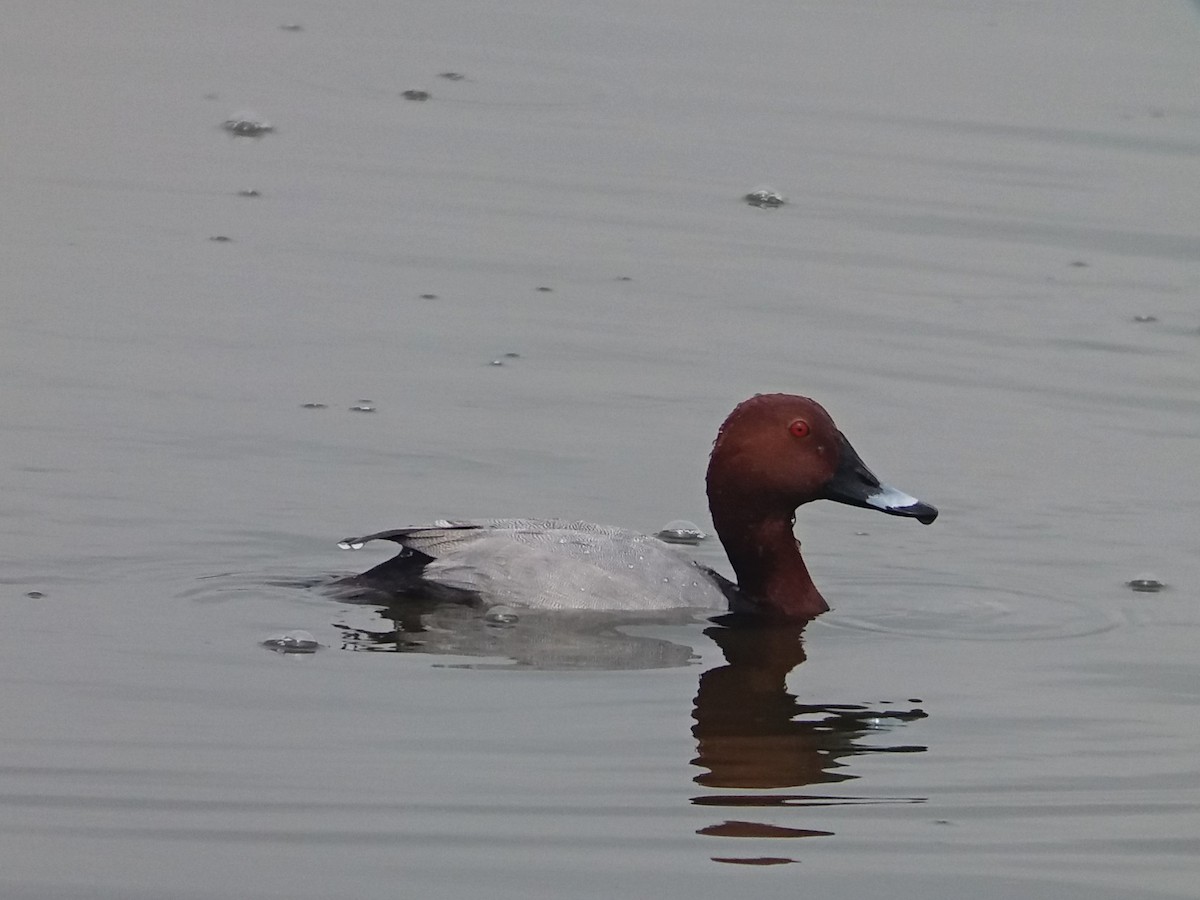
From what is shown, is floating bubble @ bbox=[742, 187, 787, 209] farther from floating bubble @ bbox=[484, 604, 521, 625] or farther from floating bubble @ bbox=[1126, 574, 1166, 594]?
floating bubble @ bbox=[484, 604, 521, 625]

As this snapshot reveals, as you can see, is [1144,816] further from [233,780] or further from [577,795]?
[233,780]

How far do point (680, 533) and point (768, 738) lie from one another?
209 centimetres

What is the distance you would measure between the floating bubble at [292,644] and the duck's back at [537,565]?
61cm

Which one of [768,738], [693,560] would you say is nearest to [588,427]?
[693,560]

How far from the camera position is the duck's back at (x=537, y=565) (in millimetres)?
7062

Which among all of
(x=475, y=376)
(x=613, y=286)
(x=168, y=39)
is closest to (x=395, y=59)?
(x=168, y=39)

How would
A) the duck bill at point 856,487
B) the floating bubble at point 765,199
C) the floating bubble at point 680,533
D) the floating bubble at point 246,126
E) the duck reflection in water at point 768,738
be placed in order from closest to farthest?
1. the duck reflection in water at point 768,738
2. the duck bill at point 856,487
3. the floating bubble at point 680,533
4. the floating bubble at point 765,199
5. the floating bubble at point 246,126

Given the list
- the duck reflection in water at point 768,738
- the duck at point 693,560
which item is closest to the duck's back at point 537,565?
the duck at point 693,560

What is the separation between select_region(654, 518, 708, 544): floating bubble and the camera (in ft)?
26.1

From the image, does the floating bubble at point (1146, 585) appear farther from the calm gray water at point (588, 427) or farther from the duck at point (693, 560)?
the duck at point (693, 560)

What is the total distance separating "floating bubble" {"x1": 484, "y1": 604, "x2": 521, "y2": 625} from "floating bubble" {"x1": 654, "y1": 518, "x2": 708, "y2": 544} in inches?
40.9

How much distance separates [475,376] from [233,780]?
4.07 meters

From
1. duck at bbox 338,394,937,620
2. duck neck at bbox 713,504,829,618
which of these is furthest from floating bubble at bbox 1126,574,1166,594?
duck neck at bbox 713,504,829,618

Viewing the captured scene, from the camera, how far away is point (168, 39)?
46.4 feet
